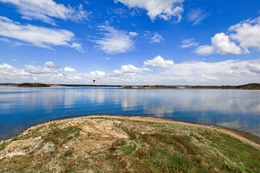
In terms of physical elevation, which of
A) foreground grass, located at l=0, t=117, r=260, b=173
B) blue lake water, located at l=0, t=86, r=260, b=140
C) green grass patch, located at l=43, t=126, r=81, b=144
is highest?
green grass patch, located at l=43, t=126, r=81, b=144

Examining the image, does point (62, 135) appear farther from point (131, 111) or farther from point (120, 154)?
point (131, 111)

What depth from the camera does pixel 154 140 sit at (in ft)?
54.4

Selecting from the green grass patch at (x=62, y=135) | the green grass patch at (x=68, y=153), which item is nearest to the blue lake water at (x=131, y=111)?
the green grass patch at (x=62, y=135)

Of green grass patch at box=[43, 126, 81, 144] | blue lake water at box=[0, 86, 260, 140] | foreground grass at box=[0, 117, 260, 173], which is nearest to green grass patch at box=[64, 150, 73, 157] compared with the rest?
foreground grass at box=[0, 117, 260, 173]

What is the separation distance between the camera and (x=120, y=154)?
44.1ft

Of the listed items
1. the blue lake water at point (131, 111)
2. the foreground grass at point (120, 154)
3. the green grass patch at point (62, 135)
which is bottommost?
the blue lake water at point (131, 111)

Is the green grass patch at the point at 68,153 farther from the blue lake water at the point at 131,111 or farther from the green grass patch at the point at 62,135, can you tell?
the blue lake water at the point at 131,111

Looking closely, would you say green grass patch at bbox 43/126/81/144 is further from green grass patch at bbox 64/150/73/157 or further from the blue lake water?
the blue lake water

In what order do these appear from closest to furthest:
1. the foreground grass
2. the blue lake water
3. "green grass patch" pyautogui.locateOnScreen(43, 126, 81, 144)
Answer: the foreground grass → "green grass patch" pyautogui.locateOnScreen(43, 126, 81, 144) → the blue lake water

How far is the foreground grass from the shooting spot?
11.6m

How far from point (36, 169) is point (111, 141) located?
23.4 ft

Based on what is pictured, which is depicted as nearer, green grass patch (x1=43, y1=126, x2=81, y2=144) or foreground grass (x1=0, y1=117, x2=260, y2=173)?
foreground grass (x1=0, y1=117, x2=260, y2=173)

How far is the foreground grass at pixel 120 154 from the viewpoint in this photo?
1159 centimetres

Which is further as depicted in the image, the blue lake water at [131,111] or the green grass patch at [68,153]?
the blue lake water at [131,111]
